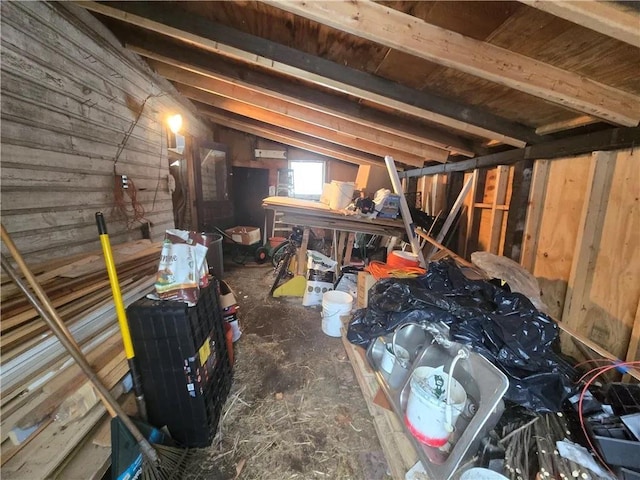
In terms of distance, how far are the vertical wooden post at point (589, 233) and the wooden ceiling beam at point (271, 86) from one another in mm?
1249

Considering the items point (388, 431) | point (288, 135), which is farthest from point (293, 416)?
point (288, 135)

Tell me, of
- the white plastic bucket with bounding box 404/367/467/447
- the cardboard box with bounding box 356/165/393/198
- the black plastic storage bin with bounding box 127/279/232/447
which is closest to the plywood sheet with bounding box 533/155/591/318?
the white plastic bucket with bounding box 404/367/467/447

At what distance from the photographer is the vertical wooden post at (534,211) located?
6.25ft

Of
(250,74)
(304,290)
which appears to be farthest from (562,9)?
(304,290)

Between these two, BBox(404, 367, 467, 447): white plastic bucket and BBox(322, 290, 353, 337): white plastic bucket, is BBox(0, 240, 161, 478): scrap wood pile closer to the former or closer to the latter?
BBox(404, 367, 467, 447): white plastic bucket

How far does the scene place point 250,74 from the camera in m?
2.24

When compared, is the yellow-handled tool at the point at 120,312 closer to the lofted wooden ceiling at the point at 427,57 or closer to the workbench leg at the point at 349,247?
the lofted wooden ceiling at the point at 427,57

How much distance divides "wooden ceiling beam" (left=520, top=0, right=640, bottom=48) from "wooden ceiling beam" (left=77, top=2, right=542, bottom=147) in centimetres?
101

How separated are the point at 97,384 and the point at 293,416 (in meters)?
1.04

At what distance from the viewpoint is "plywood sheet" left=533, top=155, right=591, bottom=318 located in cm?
167

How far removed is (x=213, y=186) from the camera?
460cm

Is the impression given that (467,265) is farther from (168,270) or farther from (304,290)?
(168,270)

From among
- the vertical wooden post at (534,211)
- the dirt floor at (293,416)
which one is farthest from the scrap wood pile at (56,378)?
the vertical wooden post at (534,211)

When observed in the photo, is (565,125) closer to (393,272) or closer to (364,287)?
(393,272)
